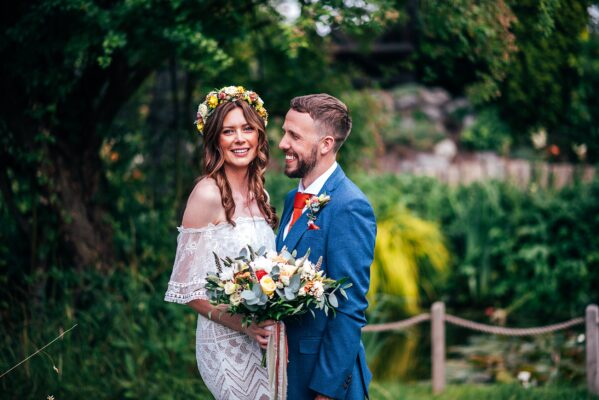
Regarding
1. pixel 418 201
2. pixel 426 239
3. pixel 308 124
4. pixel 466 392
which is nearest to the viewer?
pixel 308 124

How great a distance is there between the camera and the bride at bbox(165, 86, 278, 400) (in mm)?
3039

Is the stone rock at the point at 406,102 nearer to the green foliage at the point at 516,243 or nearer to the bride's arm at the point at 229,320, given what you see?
the green foliage at the point at 516,243

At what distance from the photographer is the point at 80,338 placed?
4996 mm

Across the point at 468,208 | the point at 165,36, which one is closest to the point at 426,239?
the point at 468,208

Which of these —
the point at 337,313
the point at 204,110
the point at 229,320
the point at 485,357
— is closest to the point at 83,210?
the point at 204,110

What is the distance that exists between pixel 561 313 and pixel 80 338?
23.2 ft

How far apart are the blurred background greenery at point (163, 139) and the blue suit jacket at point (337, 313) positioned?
1459mm

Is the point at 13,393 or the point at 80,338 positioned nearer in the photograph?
the point at 13,393

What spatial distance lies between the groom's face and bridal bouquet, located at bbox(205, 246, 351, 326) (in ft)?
1.69

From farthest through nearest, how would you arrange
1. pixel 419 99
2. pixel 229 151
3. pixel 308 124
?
pixel 419 99
pixel 229 151
pixel 308 124

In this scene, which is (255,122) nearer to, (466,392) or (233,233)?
(233,233)

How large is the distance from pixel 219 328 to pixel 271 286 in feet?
2.31

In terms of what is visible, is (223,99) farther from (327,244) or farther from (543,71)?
(543,71)

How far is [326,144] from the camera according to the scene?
3012 mm
